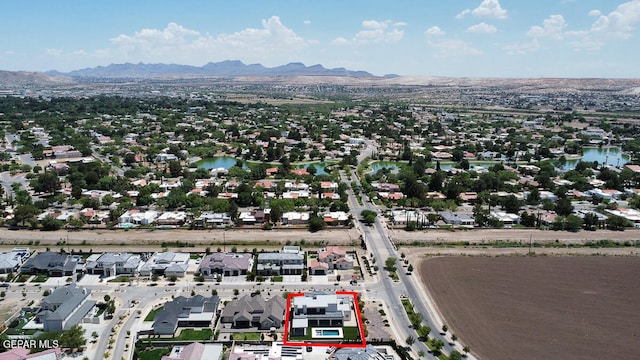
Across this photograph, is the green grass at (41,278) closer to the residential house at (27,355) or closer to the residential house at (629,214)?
the residential house at (27,355)

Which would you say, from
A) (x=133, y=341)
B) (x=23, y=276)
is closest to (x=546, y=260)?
(x=133, y=341)

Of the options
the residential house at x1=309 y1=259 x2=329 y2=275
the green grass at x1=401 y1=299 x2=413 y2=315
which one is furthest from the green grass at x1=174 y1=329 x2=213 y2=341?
the green grass at x1=401 y1=299 x2=413 y2=315

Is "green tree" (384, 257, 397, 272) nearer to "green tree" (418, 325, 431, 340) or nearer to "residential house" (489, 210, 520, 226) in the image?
"green tree" (418, 325, 431, 340)

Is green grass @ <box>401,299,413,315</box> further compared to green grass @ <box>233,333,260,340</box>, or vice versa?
green grass @ <box>401,299,413,315</box>

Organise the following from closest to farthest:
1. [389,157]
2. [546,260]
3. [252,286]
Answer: [252,286] < [546,260] < [389,157]

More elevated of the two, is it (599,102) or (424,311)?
(599,102)

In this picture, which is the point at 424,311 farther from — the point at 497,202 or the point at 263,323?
the point at 497,202
